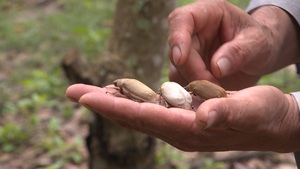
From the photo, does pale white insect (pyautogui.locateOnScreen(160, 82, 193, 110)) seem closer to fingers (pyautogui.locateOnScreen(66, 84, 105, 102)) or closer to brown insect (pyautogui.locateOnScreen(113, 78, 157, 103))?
brown insect (pyautogui.locateOnScreen(113, 78, 157, 103))

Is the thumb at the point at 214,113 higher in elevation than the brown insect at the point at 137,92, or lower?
higher

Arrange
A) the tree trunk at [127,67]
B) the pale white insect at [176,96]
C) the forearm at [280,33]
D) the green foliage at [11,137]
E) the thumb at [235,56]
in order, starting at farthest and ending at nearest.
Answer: the green foliage at [11,137] < the tree trunk at [127,67] < the forearm at [280,33] < the thumb at [235,56] < the pale white insect at [176,96]

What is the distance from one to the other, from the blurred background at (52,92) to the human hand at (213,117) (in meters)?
1.32

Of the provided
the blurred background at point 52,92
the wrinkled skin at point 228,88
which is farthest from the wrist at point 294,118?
the blurred background at point 52,92

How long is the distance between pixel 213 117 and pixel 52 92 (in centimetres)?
279

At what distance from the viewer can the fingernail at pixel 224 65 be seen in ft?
4.79

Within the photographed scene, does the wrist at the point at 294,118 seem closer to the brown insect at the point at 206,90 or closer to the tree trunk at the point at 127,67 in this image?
the brown insect at the point at 206,90

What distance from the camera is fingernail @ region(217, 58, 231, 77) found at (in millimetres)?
1460

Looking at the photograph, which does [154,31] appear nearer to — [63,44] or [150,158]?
[150,158]

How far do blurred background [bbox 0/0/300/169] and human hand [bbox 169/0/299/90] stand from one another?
0.95 metres

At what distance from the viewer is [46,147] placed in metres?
2.95

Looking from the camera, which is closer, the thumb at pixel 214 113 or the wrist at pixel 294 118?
the thumb at pixel 214 113

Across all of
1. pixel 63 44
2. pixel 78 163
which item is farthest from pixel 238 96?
pixel 63 44

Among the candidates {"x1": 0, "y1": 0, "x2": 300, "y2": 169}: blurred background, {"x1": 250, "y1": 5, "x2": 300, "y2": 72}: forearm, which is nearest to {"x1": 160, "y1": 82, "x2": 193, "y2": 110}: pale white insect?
{"x1": 250, "y1": 5, "x2": 300, "y2": 72}: forearm
